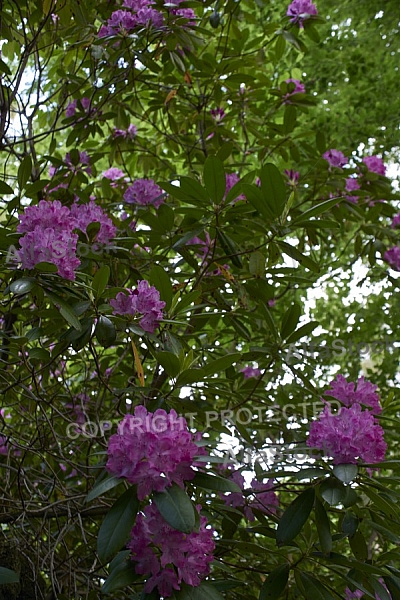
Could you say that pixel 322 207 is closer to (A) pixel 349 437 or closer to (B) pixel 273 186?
(B) pixel 273 186

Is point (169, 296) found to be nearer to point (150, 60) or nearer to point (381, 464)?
point (381, 464)

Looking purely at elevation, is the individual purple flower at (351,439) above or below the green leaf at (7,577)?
above

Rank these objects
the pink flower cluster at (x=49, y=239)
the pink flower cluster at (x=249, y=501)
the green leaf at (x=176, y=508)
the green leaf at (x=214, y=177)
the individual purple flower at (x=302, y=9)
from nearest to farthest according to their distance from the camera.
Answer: the green leaf at (x=176, y=508), the pink flower cluster at (x=49, y=239), the green leaf at (x=214, y=177), the pink flower cluster at (x=249, y=501), the individual purple flower at (x=302, y=9)

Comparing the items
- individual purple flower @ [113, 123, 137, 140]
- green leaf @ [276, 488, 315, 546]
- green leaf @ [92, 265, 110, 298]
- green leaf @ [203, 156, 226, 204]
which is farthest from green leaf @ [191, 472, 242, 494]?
individual purple flower @ [113, 123, 137, 140]

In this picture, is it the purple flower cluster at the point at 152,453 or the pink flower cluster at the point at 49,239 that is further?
the pink flower cluster at the point at 49,239

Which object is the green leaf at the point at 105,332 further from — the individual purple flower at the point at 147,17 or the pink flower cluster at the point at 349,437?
the individual purple flower at the point at 147,17

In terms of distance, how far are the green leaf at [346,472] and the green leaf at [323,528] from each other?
4.5 inches

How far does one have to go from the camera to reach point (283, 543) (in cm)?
113

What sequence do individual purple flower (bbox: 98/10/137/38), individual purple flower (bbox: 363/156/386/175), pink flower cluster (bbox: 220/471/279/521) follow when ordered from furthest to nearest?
1. individual purple flower (bbox: 363/156/386/175)
2. individual purple flower (bbox: 98/10/137/38)
3. pink flower cluster (bbox: 220/471/279/521)

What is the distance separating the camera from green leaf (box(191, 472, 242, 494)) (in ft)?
3.09

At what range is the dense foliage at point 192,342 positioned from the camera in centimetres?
106

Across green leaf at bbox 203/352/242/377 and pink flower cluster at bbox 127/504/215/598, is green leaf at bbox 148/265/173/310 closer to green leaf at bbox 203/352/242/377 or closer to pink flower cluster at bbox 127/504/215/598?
green leaf at bbox 203/352/242/377

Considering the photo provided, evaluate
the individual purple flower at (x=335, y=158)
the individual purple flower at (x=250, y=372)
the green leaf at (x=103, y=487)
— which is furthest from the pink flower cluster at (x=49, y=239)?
the individual purple flower at (x=335, y=158)

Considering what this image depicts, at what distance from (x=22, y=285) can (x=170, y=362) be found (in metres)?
0.28
